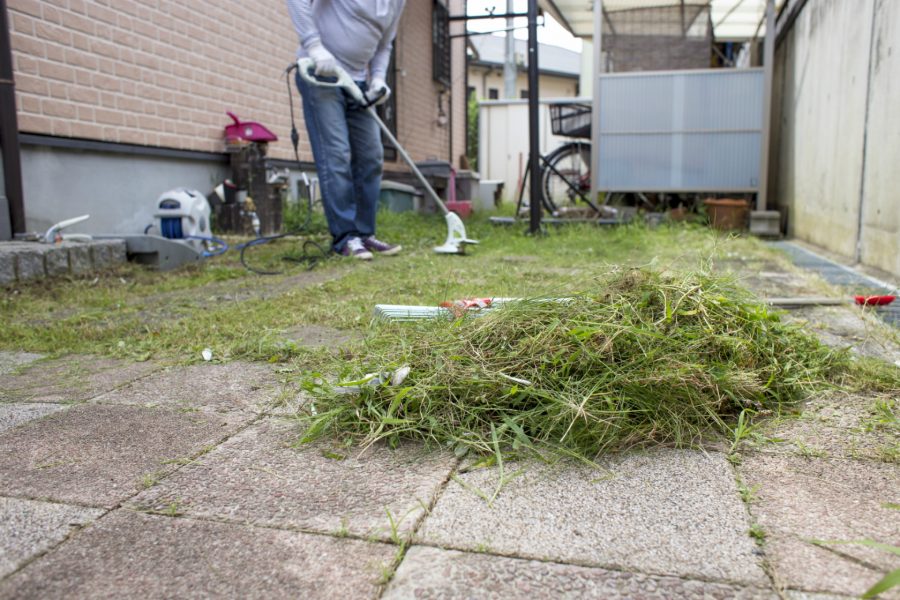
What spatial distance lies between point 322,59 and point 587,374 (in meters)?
3.00

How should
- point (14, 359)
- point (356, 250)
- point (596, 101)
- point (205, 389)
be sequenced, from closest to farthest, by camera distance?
point (205, 389) → point (14, 359) → point (356, 250) → point (596, 101)

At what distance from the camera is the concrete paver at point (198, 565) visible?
81cm

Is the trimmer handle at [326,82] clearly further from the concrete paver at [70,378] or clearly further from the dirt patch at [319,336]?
the concrete paver at [70,378]

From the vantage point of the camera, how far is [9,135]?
3.29 meters

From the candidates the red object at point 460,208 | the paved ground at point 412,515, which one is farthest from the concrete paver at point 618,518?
the red object at point 460,208

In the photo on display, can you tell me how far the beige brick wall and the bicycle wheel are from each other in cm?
250

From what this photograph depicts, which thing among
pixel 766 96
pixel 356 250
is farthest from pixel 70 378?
pixel 766 96

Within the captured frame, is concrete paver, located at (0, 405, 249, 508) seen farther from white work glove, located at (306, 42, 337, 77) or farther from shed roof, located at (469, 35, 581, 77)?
shed roof, located at (469, 35, 581, 77)

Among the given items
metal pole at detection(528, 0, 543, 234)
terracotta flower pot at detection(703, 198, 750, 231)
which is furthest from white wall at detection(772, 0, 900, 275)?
metal pole at detection(528, 0, 543, 234)

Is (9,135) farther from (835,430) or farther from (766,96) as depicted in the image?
(766,96)

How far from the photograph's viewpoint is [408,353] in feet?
4.83

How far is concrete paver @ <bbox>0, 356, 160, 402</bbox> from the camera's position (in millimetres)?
1566

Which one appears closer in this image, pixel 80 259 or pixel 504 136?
pixel 80 259

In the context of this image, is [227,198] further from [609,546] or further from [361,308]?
[609,546]
